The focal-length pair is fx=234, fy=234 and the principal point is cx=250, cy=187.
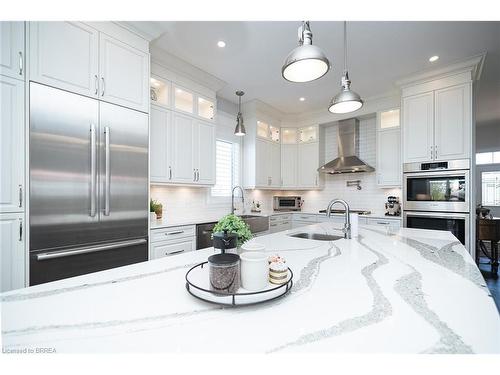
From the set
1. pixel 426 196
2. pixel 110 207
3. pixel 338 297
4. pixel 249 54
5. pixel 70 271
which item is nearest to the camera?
pixel 338 297

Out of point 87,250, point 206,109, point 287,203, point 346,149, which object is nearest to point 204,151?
point 206,109

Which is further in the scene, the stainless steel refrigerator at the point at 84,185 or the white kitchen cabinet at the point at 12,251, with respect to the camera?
the stainless steel refrigerator at the point at 84,185

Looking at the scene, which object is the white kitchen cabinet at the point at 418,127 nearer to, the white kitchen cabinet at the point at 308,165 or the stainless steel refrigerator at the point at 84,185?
the white kitchen cabinet at the point at 308,165

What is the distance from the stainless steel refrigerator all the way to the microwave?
302 cm

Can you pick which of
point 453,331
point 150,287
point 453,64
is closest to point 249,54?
point 453,64

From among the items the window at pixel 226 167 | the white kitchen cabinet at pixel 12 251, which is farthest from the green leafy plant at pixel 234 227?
the window at pixel 226 167

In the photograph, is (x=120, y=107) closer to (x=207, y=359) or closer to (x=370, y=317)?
(x=207, y=359)

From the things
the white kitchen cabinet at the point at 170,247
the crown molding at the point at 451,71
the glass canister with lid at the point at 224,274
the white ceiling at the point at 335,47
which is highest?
the white ceiling at the point at 335,47

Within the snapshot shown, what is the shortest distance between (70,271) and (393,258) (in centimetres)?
229

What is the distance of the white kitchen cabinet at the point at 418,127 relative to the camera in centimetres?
317

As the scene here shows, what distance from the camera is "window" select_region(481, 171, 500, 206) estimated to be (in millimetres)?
7328

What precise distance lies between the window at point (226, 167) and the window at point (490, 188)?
8337 mm

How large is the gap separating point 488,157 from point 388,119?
20.6 ft

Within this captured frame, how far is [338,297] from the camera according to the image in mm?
792
